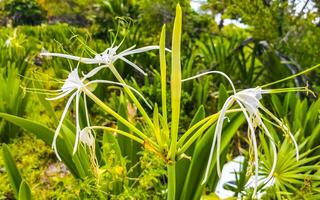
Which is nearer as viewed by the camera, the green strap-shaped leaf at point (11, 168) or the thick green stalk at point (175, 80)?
the thick green stalk at point (175, 80)

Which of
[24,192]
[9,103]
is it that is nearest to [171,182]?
[24,192]

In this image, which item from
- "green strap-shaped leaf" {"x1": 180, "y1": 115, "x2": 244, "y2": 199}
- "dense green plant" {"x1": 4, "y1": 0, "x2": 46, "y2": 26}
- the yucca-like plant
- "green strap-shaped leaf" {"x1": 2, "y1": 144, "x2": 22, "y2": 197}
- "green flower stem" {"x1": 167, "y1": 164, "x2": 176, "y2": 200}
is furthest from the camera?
"dense green plant" {"x1": 4, "y1": 0, "x2": 46, "y2": 26}

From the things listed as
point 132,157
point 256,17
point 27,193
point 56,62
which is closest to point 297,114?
point 132,157

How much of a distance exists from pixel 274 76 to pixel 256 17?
0.71 metres

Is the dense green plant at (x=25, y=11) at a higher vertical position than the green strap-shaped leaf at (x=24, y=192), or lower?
higher

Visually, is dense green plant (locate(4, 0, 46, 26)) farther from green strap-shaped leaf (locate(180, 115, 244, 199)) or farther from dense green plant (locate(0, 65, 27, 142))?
green strap-shaped leaf (locate(180, 115, 244, 199))

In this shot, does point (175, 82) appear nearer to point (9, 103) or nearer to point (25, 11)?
point (9, 103)

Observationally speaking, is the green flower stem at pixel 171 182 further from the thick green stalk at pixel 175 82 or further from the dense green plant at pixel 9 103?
the dense green plant at pixel 9 103

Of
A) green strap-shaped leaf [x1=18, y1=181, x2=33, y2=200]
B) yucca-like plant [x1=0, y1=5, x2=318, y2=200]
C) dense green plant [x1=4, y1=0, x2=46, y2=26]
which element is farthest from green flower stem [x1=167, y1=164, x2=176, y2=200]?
dense green plant [x1=4, y1=0, x2=46, y2=26]

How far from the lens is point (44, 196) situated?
7.60ft

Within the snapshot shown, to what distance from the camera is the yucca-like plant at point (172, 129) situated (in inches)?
43.3

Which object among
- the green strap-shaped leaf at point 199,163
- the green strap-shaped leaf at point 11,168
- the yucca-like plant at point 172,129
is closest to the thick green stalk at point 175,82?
the yucca-like plant at point 172,129

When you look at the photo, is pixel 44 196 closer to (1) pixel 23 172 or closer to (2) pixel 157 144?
(1) pixel 23 172

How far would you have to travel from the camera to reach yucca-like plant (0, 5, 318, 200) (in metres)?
1.10
